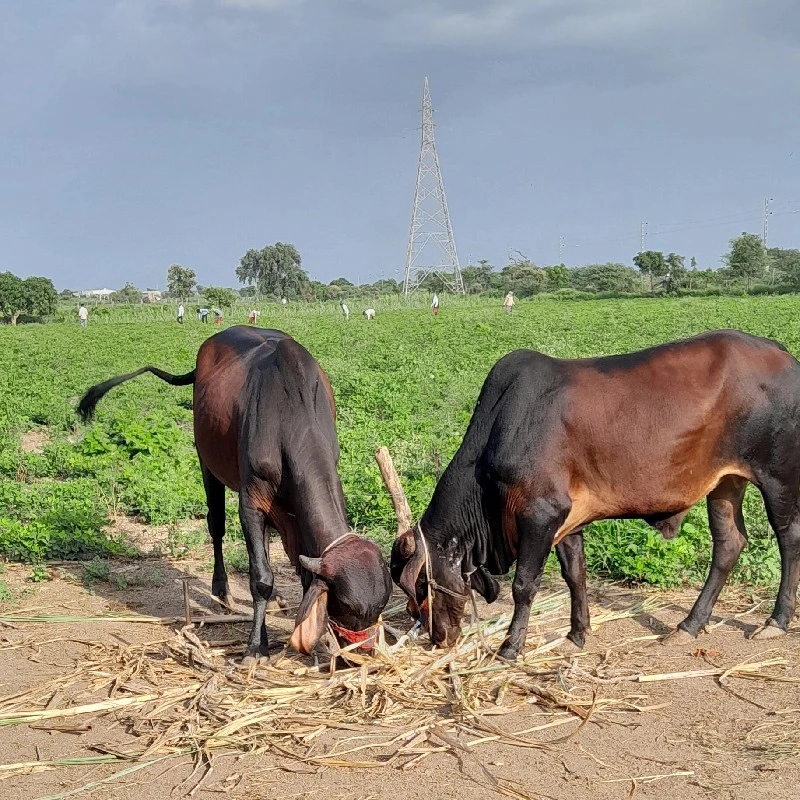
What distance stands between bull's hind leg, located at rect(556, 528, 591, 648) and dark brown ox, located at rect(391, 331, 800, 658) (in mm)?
14

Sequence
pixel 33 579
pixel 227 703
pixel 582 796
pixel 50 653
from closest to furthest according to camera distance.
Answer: pixel 582 796, pixel 227 703, pixel 50 653, pixel 33 579

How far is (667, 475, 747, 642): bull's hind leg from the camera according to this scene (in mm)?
6176

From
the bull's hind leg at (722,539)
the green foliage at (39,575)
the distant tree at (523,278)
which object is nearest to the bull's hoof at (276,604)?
the green foliage at (39,575)

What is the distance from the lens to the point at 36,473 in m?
10.4

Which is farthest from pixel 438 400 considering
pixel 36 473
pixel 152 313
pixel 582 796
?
Answer: pixel 152 313

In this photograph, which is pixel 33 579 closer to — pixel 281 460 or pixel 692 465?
pixel 281 460

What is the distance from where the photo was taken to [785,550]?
6.11m

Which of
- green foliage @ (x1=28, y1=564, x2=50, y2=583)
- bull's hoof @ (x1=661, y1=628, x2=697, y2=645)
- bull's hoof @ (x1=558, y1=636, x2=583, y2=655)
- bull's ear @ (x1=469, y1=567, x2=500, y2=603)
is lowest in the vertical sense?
bull's hoof @ (x1=558, y1=636, x2=583, y2=655)

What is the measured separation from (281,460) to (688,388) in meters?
2.56

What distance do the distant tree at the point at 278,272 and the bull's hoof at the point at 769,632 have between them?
8668cm

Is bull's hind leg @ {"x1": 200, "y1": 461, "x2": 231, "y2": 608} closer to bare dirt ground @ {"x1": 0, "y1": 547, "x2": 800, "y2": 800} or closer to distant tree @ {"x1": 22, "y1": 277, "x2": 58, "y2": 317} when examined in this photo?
bare dirt ground @ {"x1": 0, "y1": 547, "x2": 800, "y2": 800}

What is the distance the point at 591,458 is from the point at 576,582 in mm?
858

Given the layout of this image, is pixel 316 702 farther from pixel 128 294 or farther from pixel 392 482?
pixel 128 294

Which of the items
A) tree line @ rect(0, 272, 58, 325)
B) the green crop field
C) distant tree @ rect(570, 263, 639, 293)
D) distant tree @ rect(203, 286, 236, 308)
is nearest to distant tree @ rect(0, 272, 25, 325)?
tree line @ rect(0, 272, 58, 325)
